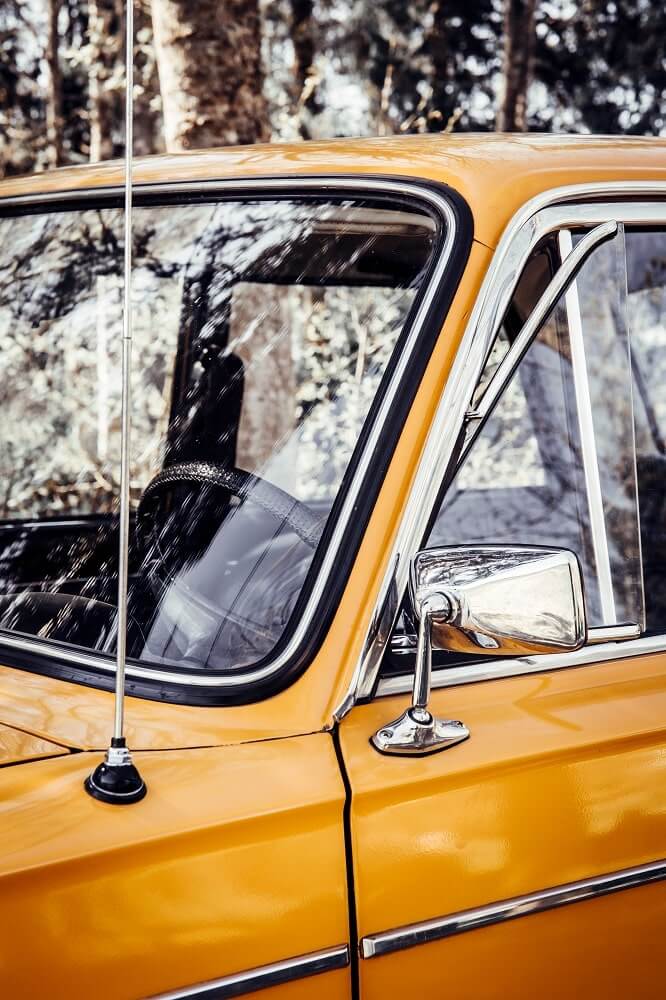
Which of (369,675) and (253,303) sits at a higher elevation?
(253,303)

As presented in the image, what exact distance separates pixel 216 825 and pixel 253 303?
3.53 feet

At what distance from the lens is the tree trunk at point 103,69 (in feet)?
28.3

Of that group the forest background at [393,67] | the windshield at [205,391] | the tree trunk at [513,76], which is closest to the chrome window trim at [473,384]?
the windshield at [205,391]

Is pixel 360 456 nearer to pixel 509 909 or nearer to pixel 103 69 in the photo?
pixel 509 909

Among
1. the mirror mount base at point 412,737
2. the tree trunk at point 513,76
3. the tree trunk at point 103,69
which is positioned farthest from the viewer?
the tree trunk at point 513,76

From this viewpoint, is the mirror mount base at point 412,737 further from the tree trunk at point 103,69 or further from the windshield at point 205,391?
A: the tree trunk at point 103,69

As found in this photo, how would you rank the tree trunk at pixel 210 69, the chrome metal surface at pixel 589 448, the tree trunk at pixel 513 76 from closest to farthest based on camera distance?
the chrome metal surface at pixel 589 448, the tree trunk at pixel 210 69, the tree trunk at pixel 513 76

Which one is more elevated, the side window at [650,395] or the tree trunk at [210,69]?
the tree trunk at [210,69]

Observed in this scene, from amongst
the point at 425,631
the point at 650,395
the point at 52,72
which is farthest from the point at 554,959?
the point at 52,72

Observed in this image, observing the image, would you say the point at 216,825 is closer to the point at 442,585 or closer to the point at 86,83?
the point at 442,585

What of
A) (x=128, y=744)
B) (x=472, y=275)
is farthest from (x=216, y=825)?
(x=472, y=275)

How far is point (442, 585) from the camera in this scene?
3.96 feet

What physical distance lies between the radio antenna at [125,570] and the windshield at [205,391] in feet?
0.85

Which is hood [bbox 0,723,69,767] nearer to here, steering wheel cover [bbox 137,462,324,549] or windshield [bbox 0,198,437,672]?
windshield [bbox 0,198,437,672]
